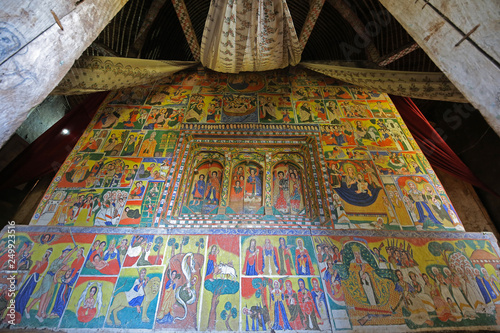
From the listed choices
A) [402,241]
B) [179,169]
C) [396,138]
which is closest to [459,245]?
[402,241]

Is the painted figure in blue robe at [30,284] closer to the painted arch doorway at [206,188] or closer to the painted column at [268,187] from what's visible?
the painted arch doorway at [206,188]

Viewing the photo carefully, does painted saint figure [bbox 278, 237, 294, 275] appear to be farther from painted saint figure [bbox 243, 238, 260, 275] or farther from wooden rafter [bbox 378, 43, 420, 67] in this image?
wooden rafter [bbox 378, 43, 420, 67]

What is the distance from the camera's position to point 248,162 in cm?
620

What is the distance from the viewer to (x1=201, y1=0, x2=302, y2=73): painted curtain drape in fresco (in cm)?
485

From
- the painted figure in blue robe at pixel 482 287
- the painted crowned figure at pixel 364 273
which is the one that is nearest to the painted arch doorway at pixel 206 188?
the painted crowned figure at pixel 364 273

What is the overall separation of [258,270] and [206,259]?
2.95ft

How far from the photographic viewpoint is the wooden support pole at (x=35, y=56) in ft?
6.83

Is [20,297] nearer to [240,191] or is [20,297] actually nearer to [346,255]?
[240,191]

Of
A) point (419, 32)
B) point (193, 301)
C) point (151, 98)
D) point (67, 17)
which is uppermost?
point (151, 98)

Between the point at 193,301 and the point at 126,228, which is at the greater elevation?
the point at 126,228

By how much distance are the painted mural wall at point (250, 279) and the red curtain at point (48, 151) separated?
1644mm

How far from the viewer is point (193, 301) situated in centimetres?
410

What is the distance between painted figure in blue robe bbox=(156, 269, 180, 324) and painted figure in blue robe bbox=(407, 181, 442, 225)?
459cm

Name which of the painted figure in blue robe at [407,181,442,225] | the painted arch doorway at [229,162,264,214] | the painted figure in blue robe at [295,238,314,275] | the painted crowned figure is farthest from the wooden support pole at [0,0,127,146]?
the painted figure in blue robe at [407,181,442,225]
